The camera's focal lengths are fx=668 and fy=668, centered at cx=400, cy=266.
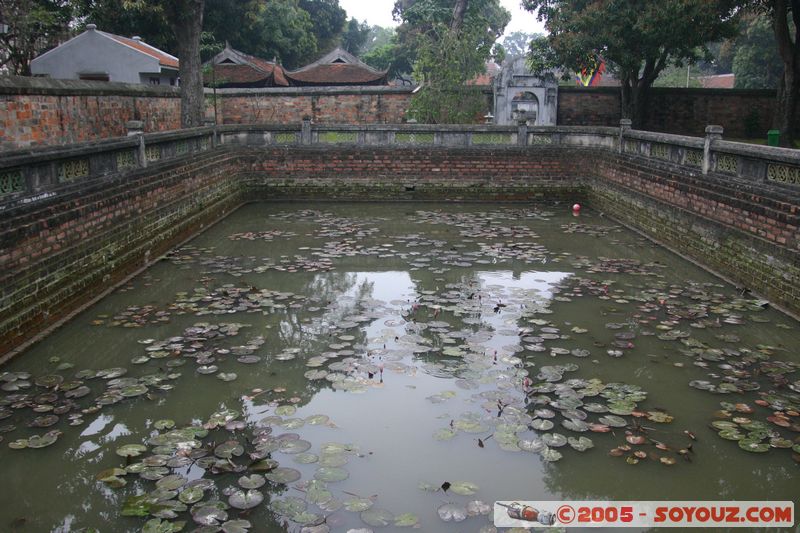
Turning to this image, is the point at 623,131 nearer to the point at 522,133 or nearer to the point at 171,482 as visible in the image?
the point at 522,133

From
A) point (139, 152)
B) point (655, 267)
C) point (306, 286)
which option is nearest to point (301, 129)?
point (139, 152)

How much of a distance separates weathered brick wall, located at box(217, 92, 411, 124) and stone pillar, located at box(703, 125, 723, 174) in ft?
40.4

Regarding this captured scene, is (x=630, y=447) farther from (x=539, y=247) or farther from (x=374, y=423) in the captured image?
(x=539, y=247)

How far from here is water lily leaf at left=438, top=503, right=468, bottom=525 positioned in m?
3.16

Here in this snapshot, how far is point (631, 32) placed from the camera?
15.4 meters

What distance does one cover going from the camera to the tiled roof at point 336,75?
2512 cm

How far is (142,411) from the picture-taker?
424cm

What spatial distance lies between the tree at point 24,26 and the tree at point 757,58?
80.8 ft

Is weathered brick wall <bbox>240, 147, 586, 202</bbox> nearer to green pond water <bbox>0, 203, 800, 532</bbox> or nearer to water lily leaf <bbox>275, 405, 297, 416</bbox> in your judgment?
green pond water <bbox>0, 203, 800, 532</bbox>

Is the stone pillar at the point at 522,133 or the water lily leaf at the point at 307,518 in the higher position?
the stone pillar at the point at 522,133

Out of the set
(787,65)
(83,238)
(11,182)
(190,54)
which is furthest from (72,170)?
(787,65)

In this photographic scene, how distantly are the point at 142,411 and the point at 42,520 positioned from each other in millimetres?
1096

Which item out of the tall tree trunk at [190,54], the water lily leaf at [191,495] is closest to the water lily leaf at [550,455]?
the water lily leaf at [191,495]

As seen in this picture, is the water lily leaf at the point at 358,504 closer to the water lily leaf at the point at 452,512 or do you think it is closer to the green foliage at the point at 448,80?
the water lily leaf at the point at 452,512
